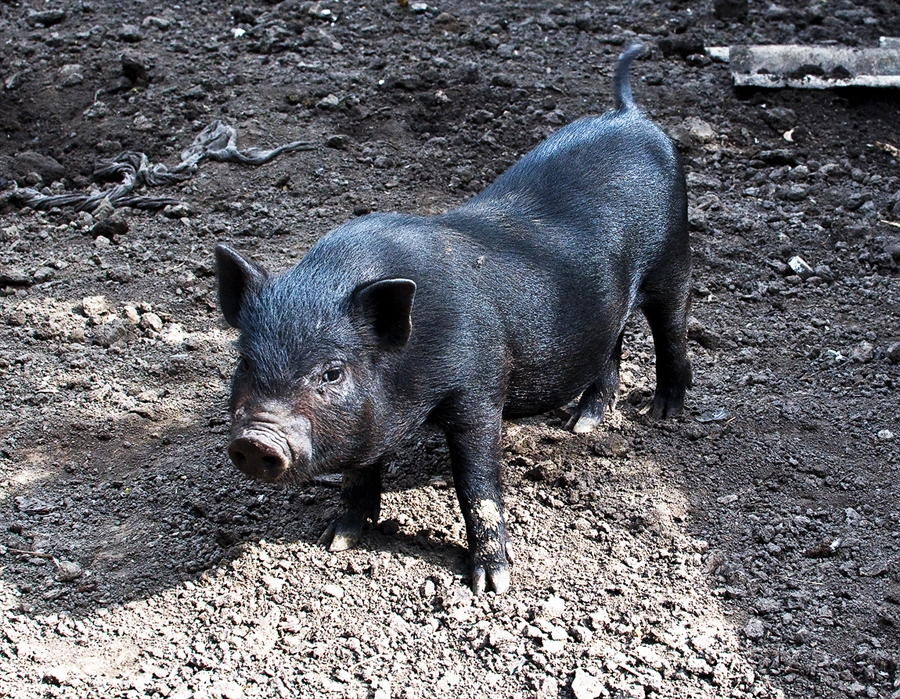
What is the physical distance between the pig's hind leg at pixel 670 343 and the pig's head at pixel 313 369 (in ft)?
4.98

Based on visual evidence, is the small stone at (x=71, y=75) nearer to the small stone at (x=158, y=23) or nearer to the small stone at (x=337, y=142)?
the small stone at (x=158, y=23)

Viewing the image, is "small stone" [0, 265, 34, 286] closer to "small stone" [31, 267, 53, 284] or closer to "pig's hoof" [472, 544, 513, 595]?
"small stone" [31, 267, 53, 284]

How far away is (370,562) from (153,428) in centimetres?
133

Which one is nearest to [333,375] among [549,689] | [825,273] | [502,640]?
[502,640]

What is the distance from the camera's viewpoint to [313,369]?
127 inches

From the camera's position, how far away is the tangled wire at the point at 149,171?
635 cm

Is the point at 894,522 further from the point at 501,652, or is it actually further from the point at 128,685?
the point at 128,685

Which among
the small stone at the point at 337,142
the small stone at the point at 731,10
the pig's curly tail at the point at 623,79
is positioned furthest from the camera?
the small stone at the point at 731,10

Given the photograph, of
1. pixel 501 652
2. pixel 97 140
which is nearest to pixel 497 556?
pixel 501 652

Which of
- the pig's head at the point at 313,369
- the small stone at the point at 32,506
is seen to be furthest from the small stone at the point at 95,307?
the pig's head at the point at 313,369

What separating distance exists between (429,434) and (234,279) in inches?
53.2

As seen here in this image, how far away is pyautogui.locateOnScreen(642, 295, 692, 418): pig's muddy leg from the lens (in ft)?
14.9

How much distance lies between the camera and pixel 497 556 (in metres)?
3.69

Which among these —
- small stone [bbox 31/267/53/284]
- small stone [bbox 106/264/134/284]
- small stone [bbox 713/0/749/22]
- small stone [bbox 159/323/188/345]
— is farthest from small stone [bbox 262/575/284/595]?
small stone [bbox 713/0/749/22]
